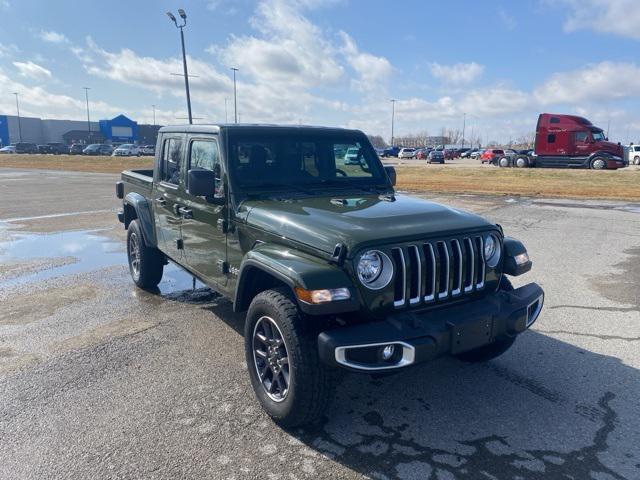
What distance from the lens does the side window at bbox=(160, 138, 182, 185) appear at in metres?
5.09

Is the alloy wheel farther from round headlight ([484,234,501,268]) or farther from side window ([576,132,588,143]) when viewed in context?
side window ([576,132,588,143])

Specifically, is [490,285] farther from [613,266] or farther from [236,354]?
[613,266]

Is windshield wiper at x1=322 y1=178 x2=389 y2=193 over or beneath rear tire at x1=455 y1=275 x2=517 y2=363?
over

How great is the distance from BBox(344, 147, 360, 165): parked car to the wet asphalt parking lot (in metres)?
1.94

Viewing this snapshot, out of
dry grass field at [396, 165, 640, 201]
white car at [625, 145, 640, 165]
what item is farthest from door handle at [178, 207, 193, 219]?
white car at [625, 145, 640, 165]

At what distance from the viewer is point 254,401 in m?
3.61

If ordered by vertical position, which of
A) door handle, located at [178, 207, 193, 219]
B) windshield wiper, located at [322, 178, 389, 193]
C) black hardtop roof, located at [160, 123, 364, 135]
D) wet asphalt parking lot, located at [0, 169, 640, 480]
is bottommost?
wet asphalt parking lot, located at [0, 169, 640, 480]

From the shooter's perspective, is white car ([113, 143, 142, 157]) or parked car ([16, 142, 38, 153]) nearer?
white car ([113, 143, 142, 157])

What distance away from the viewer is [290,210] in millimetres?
3734

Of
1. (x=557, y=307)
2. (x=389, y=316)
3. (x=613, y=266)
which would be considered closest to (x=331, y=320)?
(x=389, y=316)

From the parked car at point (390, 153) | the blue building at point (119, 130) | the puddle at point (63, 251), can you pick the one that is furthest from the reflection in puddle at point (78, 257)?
the blue building at point (119, 130)

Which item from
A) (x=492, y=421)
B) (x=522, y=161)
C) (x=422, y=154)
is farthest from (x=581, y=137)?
(x=492, y=421)

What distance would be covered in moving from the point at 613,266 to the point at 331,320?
5978 mm

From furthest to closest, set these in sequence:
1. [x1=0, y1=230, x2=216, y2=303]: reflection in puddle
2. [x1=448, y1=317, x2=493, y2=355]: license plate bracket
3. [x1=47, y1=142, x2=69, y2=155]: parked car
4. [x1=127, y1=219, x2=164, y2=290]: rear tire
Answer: [x1=47, y1=142, x2=69, y2=155]: parked car
[x1=0, y1=230, x2=216, y2=303]: reflection in puddle
[x1=127, y1=219, x2=164, y2=290]: rear tire
[x1=448, y1=317, x2=493, y2=355]: license plate bracket
